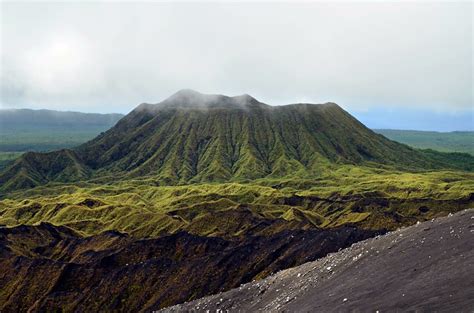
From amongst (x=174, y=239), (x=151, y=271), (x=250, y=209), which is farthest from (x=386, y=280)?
(x=250, y=209)

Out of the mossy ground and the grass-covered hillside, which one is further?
the mossy ground

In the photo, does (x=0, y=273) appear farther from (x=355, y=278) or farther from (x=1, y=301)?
(x=355, y=278)

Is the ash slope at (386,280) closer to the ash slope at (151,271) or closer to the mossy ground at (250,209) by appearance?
the ash slope at (151,271)

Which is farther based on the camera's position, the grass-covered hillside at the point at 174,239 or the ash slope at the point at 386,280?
the grass-covered hillside at the point at 174,239

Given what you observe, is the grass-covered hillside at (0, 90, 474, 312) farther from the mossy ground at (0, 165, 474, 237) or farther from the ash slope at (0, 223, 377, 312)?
the mossy ground at (0, 165, 474, 237)

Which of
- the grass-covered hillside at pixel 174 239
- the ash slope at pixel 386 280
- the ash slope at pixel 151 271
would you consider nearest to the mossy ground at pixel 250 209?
the grass-covered hillside at pixel 174 239

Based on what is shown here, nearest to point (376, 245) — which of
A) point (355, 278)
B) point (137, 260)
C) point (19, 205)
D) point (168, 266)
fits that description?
point (355, 278)

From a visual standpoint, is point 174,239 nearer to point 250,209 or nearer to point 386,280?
point 250,209

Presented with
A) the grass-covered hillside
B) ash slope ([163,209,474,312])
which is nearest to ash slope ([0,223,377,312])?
the grass-covered hillside

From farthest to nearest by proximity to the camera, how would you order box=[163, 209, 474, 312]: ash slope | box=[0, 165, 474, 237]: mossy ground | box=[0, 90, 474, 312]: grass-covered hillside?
1. box=[0, 165, 474, 237]: mossy ground
2. box=[0, 90, 474, 312]: grass-covered hillside
3. box=[163, 209, 474, 312]: ash slope
